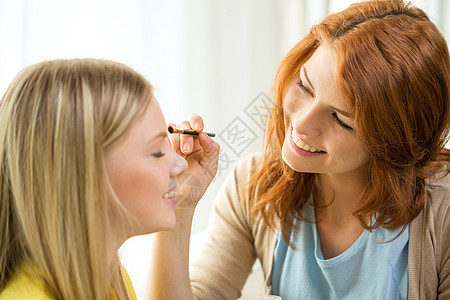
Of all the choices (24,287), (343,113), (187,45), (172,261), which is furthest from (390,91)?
(187,45)

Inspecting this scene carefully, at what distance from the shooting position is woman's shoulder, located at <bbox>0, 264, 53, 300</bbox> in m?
0.73

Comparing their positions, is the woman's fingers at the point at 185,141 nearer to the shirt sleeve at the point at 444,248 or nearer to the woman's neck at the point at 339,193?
the woman's neck at the point at 339,193

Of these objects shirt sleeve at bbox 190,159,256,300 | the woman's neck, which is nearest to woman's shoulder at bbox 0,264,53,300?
shirt sleeve at bbox 190,159,256,300

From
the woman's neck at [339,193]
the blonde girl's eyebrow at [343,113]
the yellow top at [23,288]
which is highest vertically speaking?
the blonde girl's eyebrow at [343,113]

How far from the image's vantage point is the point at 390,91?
1.01 metres

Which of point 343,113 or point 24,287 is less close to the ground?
point 343,113

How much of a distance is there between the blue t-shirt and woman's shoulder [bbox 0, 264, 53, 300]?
671 millimetres

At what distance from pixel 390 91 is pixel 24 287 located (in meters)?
0.72

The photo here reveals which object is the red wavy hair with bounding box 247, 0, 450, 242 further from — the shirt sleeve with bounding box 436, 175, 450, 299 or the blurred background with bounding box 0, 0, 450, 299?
the blurred background with bounding box 0, 0, 450, 299

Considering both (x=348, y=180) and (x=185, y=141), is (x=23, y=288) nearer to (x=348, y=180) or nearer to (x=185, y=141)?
(x=185, y=141)

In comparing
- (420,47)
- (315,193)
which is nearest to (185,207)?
(315,193)

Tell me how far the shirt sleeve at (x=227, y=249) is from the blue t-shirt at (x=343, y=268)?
0.09m

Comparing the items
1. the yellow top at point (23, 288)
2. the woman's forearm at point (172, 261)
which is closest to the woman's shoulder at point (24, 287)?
the yellow top at point (23, 288)

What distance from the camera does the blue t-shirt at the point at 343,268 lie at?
3.88 ft
